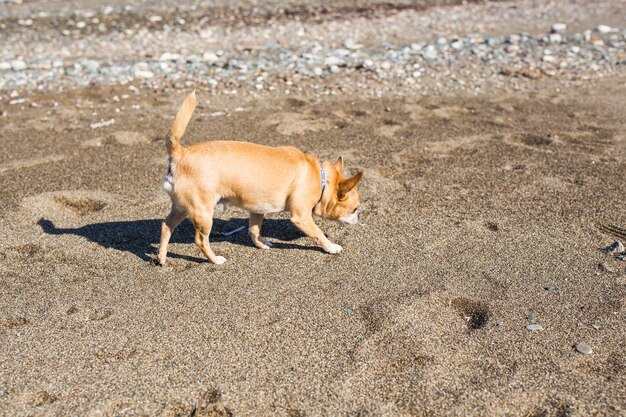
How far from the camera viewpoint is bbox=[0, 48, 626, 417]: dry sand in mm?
3842

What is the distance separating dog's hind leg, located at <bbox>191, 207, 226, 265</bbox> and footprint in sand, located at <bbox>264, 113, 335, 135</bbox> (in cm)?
315

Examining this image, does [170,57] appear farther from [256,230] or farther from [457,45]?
[256,230]

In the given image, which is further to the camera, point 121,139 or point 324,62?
point 324,62

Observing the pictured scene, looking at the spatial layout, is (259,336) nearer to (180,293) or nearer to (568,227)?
(180,293)

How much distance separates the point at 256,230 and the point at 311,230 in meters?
0.54

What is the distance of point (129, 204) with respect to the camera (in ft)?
20.7

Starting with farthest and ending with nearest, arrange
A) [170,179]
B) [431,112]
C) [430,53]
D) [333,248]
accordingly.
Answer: [430,53] < [431,112] < [333,248] < [170,179]

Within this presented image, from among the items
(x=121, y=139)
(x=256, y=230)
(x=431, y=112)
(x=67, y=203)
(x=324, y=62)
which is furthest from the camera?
(x=324, y=62)

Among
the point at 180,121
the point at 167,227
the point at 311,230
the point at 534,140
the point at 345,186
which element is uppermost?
the point at 180,121

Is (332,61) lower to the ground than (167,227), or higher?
lower

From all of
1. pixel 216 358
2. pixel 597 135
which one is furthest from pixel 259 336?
pixel 597 135

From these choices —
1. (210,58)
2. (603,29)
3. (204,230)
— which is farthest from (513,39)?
(204,230)

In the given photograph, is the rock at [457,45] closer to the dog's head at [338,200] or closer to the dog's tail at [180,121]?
the dog's head at [338,200]

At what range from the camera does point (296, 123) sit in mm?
8312
